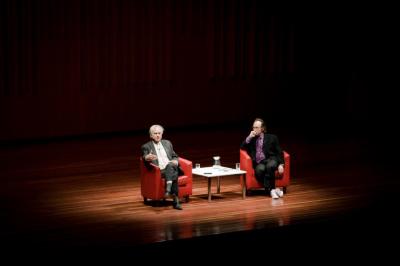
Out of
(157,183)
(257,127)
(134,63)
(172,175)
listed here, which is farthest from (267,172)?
(134,63)

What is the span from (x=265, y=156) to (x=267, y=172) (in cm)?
20

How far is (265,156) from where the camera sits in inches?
411

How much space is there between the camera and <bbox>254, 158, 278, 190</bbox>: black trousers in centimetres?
1033

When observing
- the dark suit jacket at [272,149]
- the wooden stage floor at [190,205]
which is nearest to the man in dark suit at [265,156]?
the dark suit jacket at [272,149]

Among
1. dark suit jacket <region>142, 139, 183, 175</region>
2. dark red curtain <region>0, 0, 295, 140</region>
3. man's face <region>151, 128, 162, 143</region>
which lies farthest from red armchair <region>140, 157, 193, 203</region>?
dark red curtain <region>0, 0, 295, 140</region>

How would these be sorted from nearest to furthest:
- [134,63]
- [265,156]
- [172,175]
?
[172,175] → [265,156] → [134,63]

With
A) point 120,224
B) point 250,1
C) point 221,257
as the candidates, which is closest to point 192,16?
Answer: point 250,1

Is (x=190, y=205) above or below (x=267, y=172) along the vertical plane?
below

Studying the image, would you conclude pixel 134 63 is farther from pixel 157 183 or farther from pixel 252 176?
pixel 157 183

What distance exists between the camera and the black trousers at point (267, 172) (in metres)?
10.3

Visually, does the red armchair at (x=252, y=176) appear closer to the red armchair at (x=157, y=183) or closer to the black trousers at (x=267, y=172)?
the black trousers at (x=267, y=172)

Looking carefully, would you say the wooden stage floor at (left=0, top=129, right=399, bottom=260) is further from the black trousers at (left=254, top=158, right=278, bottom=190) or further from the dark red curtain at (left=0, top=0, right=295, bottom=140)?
the dark red curtain at (left=0, top=0, right=295, bottom=140)

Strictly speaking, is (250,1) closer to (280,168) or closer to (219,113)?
(219,113)

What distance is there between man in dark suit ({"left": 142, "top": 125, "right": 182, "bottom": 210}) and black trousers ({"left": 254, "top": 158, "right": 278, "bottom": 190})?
101 cm
